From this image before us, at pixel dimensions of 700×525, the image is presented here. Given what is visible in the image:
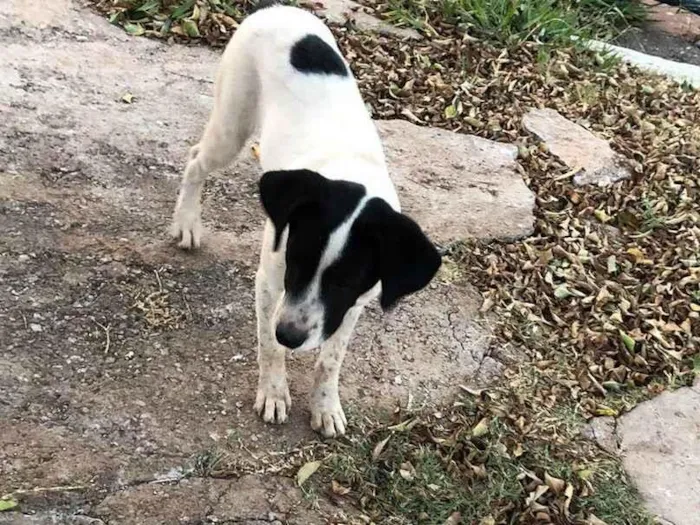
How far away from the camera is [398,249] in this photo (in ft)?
9.84

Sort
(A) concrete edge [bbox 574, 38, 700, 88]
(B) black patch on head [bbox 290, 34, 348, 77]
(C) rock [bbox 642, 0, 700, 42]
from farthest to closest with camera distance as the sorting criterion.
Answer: (C) rock [bbox 642, 0, 700, 42] < (A) concrete edge [bbox 574, 38, 700, 88] < (B) black patch on head [bbox 290, 34, 348, 77]

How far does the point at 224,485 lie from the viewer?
3533 mm

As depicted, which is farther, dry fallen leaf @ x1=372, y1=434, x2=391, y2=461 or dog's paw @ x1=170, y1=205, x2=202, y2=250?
dog's paw @ x1=170, y1=205, x2=202, y2=250

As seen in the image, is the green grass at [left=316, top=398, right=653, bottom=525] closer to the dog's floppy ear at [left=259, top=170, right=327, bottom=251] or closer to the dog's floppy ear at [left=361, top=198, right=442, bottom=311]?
the dog's floppy ear at [left=361, top=198, right=442, bottom=311]

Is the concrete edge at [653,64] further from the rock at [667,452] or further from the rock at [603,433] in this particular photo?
the rock at [603,433]

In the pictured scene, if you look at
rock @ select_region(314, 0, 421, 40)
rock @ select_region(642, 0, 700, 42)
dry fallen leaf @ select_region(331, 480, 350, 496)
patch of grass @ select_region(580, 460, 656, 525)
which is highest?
Answer: rock @ select_region(314, 0, 421, 40)

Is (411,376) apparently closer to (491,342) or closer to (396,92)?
(491,342)

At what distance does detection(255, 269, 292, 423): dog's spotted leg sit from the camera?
12.0 ft

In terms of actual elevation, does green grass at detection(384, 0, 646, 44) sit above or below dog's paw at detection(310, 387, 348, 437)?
above

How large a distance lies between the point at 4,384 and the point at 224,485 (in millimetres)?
939

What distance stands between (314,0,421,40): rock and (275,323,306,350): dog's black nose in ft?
13.8

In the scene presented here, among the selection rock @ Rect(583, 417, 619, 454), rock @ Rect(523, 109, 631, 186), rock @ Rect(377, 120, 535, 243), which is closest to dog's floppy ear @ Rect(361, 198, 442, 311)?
rock @ Rect(583, 417, 619, 454)

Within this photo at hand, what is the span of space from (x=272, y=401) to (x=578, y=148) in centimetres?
Result: 316

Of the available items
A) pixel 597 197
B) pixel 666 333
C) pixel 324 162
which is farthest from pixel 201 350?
pixel 597 197
